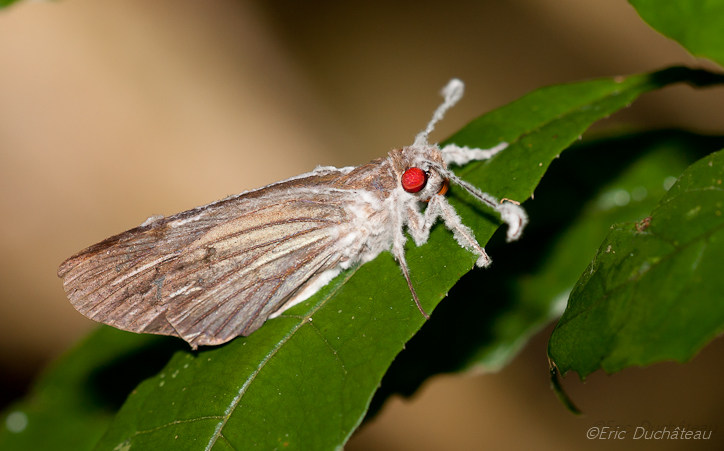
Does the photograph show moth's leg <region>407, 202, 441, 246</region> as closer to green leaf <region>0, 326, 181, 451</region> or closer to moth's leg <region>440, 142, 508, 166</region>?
moth's leg <region>440, 142, 508, 166</region>

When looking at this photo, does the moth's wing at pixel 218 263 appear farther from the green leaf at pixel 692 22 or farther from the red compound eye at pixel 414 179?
the green leaf at pixel 692 22

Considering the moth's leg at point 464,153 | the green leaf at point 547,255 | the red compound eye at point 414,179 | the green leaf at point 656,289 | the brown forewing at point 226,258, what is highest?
the brown forewing at point 226,258

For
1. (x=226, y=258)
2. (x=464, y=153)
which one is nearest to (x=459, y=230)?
(x=464, y=153)

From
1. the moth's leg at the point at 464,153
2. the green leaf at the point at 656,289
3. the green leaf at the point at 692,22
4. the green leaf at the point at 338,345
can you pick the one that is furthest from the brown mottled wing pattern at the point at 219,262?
the green leaf at the point at 692,22

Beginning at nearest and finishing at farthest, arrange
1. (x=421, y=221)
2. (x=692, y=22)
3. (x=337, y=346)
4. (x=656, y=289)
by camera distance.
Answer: (x=656, y=289)
(x=692, y=22)
(x=337, y=346)
(x=421, y=221)

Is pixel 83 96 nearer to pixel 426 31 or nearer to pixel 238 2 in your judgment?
pixel 238 2

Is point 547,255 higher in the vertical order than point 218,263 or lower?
lower

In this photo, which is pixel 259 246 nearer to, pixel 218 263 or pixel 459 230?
pixel 218 263

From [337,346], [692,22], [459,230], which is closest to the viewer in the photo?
[692,22]
